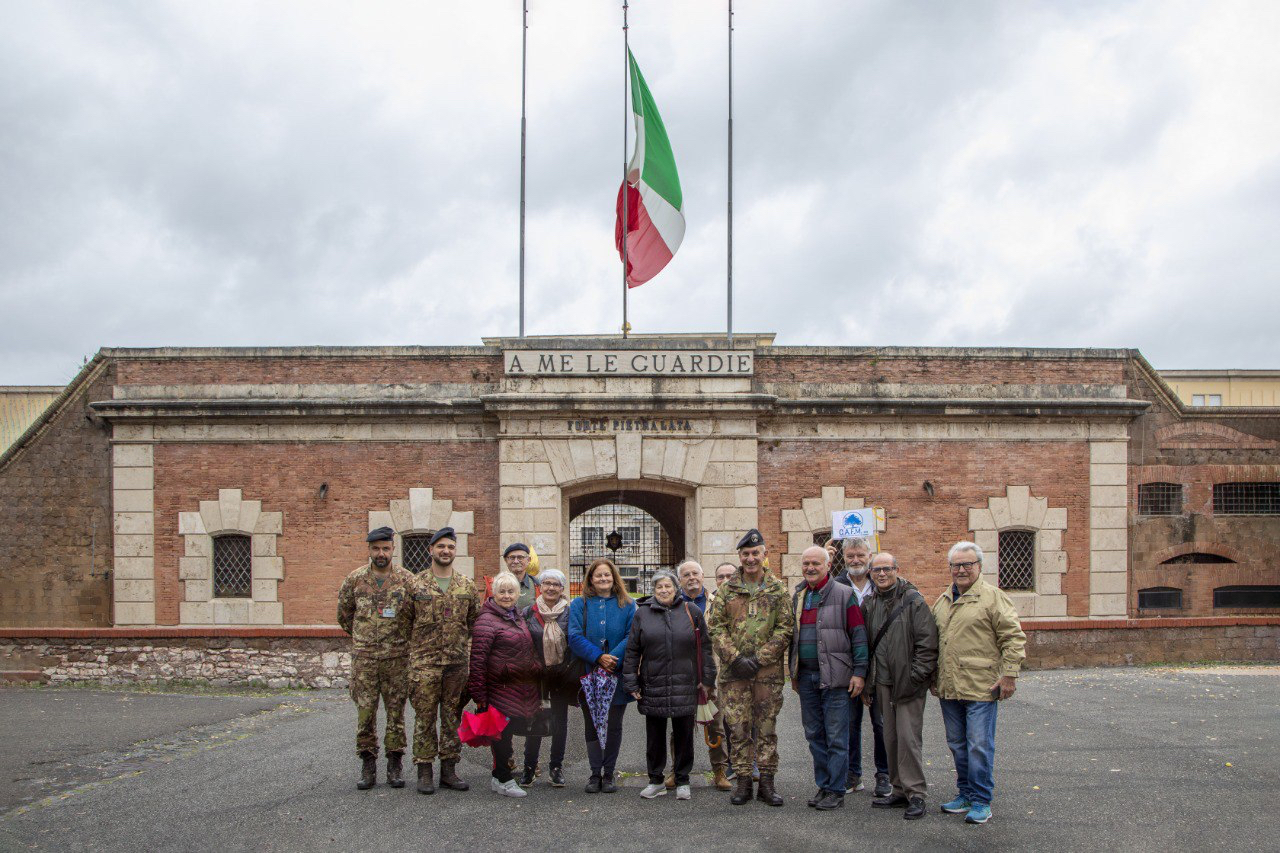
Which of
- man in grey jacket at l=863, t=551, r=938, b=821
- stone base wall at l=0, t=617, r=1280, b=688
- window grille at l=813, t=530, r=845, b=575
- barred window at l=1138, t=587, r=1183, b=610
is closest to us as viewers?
man in grey jacket at l=863, t=551, r=938, b=821

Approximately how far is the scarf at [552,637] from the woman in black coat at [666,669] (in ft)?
1.91

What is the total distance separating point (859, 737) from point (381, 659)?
3658 mm

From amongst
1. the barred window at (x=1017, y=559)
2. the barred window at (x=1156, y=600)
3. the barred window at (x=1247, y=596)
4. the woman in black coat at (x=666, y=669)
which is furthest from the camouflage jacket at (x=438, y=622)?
the barred window at (x=1247, y=596)

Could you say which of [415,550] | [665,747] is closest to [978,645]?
[665,747]

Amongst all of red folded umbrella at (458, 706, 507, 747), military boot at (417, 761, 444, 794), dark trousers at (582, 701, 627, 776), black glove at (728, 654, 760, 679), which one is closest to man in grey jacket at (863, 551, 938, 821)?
black glove at (728, 654, 760, 679)

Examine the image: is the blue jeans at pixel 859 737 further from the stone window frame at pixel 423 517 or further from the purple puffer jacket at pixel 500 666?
the stone window frame at pixel 423 517

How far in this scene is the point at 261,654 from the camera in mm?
13875

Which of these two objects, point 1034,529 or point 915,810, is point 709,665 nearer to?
point 915,810

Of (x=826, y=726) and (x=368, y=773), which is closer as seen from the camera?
(x=826, y=726)

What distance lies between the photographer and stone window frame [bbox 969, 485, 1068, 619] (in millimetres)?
15930

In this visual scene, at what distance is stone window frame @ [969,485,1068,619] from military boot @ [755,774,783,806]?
959 cm

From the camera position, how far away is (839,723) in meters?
7.21

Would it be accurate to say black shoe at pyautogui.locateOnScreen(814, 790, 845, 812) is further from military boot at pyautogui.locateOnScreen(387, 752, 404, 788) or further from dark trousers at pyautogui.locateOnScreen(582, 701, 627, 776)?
military boot at pyautogui.locateOnScreen(387, 752, 404, 788)

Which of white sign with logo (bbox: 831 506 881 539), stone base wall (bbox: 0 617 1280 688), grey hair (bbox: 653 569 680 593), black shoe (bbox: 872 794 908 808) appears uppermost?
grey hair (bbox: 653 569 680 593)
